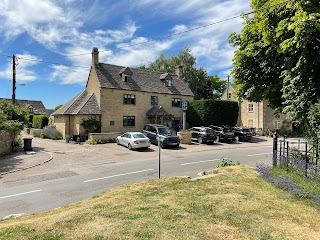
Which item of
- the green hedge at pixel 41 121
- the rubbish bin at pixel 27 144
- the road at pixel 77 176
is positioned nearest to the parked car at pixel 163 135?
the road at pixel 77 176

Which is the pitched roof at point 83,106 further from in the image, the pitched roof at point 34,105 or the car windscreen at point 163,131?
the pitched roof at point 34,105

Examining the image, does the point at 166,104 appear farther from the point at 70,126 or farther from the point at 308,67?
the point at 308,67

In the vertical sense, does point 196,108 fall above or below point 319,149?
above

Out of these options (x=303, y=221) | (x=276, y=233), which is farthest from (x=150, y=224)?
(x=303, y=221)

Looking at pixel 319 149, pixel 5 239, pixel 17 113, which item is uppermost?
pixel 17 113

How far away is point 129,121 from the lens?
106ft

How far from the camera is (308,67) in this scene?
7906 millimetres

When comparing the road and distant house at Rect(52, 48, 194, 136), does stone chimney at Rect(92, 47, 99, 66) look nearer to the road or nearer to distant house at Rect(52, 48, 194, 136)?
distant house at Rect(52, 48, 194, 136)

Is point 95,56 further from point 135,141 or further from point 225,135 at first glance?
point 225,135

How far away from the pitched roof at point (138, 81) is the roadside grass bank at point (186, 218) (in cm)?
2485

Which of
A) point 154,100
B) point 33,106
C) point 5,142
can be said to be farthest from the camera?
point 33,106

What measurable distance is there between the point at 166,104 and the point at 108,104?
345 inches

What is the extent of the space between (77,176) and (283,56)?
10.8 m

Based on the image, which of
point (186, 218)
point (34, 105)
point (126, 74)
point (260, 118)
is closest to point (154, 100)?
point (126, 74)
